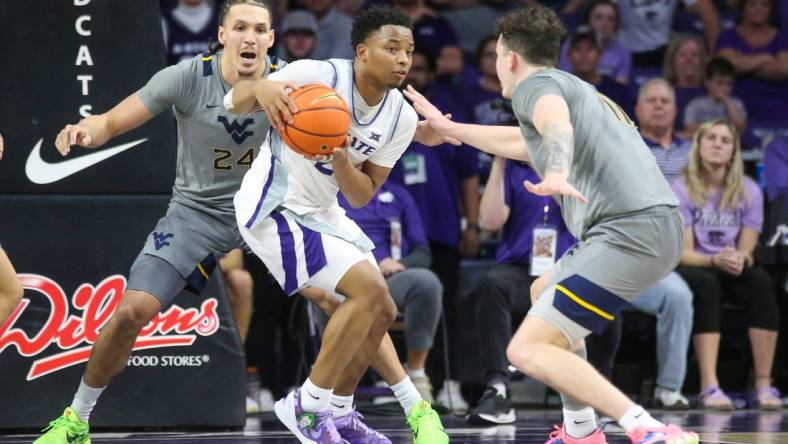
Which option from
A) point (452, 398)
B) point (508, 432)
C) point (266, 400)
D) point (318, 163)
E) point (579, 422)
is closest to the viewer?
point (579, 422)

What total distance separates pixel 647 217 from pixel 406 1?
227 inches

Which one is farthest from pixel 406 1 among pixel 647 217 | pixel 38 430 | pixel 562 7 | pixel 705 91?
pixel 647 217

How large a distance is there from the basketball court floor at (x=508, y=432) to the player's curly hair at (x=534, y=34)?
6.58 ft

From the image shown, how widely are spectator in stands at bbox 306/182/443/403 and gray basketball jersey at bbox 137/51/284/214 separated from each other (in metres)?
1.48

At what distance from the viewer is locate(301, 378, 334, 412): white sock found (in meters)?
5.62

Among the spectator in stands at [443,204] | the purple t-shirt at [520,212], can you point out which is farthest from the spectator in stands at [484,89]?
the purple t-shirt at [520,212]

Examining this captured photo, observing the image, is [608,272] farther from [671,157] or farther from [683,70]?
[683,70]

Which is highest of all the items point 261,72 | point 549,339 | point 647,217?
point 261,72

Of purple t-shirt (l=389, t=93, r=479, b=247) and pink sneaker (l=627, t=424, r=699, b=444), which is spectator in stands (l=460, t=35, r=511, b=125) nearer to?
purple t-shirt (l=389, t=93, r=479, b=247)

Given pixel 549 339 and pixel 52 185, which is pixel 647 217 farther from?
pixel 52 185

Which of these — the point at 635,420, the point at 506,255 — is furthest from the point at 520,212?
the point at 635,420

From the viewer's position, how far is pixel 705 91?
33.1 feet

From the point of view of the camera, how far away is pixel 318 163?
5.77 m

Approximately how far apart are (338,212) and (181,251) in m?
0.79
